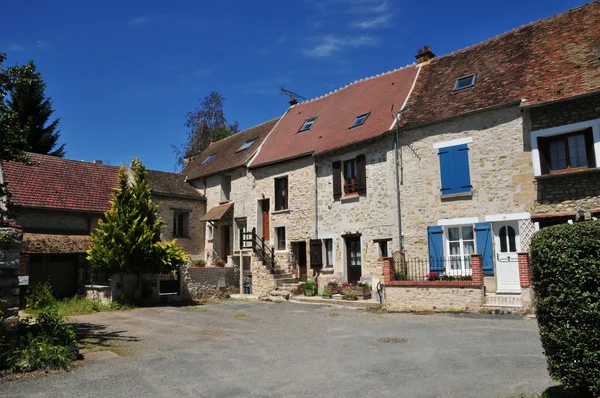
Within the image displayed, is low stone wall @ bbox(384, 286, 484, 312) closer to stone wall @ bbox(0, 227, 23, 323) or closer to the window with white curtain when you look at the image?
the window with white curtain

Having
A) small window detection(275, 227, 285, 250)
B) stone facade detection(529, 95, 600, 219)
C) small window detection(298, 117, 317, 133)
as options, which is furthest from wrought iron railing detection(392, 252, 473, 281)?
small window detection(298, 117, 317, 133)

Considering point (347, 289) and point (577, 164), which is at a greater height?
point (577, 164)

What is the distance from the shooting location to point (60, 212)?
19.4 metres

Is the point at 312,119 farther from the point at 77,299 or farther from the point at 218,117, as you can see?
the point at 218,117

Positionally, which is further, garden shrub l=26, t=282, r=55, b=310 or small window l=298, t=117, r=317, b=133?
small window l=298, t=117, r=317, b=133

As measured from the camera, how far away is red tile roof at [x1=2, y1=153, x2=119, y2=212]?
62.1ft

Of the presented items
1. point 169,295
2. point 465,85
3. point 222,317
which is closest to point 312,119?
point 465,85

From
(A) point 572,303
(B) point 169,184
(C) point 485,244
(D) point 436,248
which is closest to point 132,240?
(B) point 169,184

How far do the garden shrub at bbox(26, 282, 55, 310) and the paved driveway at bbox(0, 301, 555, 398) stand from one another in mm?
4224

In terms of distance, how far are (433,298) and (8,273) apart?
36.6 feet

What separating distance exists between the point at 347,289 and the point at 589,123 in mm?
9751

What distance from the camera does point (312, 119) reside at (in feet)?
77.5

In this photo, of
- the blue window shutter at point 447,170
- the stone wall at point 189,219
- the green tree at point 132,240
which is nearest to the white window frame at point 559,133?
the blue window shutter at point 447,170

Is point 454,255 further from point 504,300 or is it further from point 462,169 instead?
point 462,169
